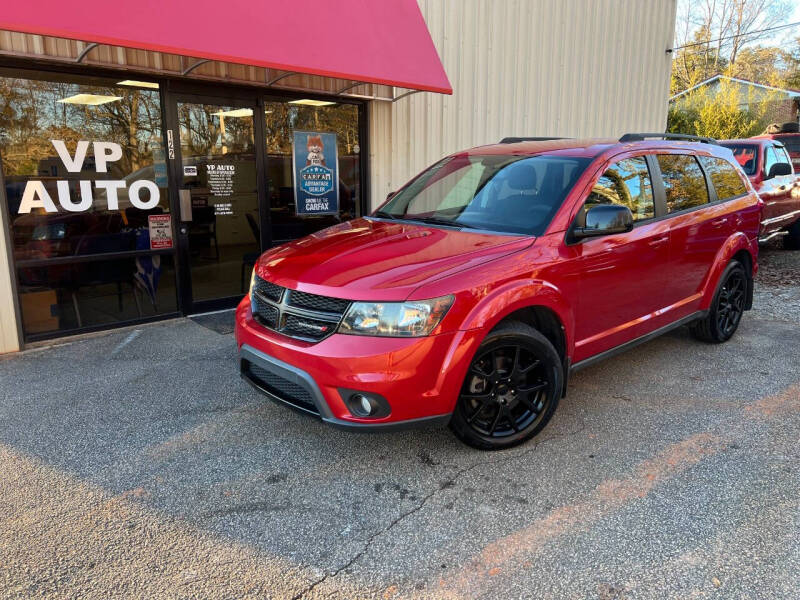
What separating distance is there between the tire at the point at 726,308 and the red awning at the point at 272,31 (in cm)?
354

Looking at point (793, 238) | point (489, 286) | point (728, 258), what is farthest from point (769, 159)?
point (489, 286)

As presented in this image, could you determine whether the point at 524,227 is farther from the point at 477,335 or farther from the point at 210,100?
the point at 210,100

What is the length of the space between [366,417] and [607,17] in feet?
33.2

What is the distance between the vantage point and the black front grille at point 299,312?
3.01 m

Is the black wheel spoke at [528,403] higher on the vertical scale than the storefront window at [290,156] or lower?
lower

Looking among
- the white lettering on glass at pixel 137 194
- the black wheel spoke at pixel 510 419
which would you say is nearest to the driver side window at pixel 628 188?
the black wheel spoke at pixel 510 419

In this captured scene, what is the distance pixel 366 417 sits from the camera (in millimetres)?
2969

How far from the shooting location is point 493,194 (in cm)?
402

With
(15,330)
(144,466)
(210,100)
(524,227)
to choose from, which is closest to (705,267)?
(524,227)

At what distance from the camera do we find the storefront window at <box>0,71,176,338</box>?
17.2 feet

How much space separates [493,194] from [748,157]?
7.37 meters

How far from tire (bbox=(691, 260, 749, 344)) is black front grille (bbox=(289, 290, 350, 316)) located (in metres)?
3.63

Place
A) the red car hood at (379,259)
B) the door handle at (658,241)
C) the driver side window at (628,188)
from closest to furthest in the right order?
the red car hood at (379,259) → the driver side window at (628,188) → the door handle at (658,241)

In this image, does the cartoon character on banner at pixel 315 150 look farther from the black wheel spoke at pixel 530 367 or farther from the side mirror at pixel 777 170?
the side mirror at pixel 777 170
